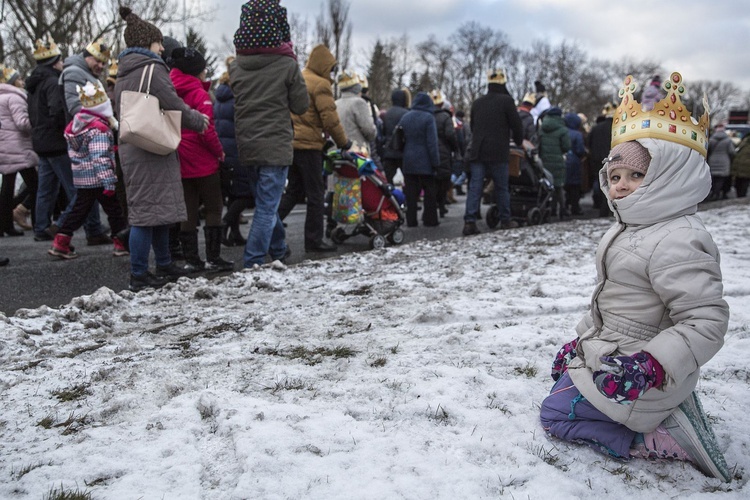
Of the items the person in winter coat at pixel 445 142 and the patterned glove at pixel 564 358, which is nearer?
the patterned glove at pixel 564 358

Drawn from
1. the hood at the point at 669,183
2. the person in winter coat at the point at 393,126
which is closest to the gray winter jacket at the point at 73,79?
the person in winter coat at the point at 393,126

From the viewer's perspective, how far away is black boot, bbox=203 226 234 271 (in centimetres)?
588

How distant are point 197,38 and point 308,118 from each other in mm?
26279

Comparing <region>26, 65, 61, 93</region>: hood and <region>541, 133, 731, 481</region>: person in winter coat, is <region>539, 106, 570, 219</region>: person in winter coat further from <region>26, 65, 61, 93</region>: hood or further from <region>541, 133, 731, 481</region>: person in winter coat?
<region>541, 133, 731, 481</region>: person in winter coat

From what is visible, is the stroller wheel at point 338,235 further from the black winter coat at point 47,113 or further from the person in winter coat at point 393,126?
the black winter coat at point 47,113

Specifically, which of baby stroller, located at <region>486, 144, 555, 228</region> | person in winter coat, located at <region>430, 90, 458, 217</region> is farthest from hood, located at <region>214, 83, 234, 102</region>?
baby stroller, located at <region>486, 144, 555, 228</region>

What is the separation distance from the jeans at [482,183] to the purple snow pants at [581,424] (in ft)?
19.9

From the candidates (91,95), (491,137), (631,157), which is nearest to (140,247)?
(91,95)

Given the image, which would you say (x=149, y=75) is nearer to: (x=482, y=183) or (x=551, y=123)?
(x=482, y=183)

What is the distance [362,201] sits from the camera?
7.27 m

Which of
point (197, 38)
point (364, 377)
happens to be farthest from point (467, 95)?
point (364, 377)

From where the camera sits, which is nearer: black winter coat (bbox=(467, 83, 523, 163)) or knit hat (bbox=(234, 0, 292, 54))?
knit hat (bbox=(234, 0, 292, 54))

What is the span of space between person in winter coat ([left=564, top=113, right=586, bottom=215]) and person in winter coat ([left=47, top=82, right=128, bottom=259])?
25.6ft

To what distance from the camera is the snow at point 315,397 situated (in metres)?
2.13
